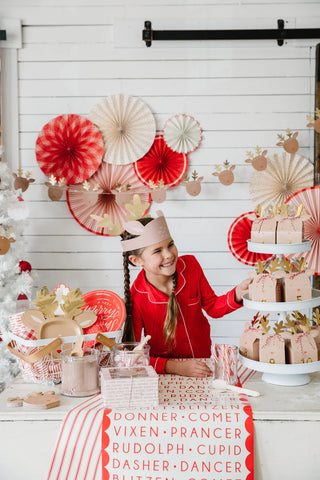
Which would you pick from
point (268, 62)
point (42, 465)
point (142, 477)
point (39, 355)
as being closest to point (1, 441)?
point (42, 465)

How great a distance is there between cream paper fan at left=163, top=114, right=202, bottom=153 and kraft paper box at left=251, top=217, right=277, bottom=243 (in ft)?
6.55

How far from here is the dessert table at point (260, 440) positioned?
63.1 inches

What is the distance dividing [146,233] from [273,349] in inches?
29.5

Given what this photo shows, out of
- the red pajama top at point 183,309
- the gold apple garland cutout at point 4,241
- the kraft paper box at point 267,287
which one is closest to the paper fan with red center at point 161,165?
Result: the gold apple garland cutout at point 4,241

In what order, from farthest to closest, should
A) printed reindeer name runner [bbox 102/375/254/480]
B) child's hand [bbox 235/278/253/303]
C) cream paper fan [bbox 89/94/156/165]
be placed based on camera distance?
cream paper fan [bbox 89/94/156/165] < child's hand [bbox 235/278/253/303] < printed reindeer name runner [bbox 102/375/254/480]

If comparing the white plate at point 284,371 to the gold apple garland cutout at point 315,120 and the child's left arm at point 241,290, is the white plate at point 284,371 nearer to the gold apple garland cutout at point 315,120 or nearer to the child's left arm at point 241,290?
the child's left arm at point 241,290

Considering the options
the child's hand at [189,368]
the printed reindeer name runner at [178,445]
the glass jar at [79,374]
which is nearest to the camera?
the printed reindeer name runner at [178,445]

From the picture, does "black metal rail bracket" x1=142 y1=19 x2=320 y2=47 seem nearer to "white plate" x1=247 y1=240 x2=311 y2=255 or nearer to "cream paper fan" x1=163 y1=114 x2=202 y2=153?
"cream paper fan" x1=163 y1=114 x2=202 y2=153

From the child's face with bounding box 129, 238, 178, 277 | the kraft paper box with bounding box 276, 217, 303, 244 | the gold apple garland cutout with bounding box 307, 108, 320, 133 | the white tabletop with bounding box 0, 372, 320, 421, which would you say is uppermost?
the gold apple garland cutout with bounding box 307, 108, 320, 133

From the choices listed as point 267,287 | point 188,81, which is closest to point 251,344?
point 267,287

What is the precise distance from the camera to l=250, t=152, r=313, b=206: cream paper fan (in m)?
3.84

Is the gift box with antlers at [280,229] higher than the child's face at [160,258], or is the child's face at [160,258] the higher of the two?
the gift box with antlers at [280,229]

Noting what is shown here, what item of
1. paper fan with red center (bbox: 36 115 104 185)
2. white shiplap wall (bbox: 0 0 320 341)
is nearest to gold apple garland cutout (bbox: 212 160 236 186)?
white shiplap wall (bbox: 0 0 320 341)

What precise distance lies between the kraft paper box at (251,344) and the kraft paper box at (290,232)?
0.34m
